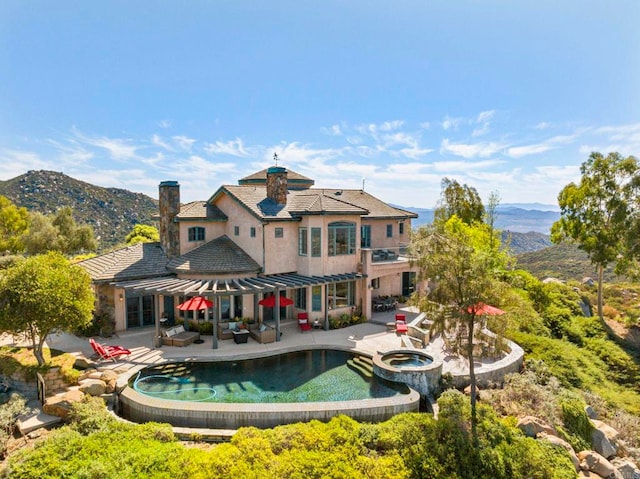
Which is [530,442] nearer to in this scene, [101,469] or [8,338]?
[101,469]

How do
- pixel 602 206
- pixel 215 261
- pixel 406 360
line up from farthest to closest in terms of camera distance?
pixel 602 206, pixel 215 261, pixel 406 360

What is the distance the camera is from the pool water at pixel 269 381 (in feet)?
48.2

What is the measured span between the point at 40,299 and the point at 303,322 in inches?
524

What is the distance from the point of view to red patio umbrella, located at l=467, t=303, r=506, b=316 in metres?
12.2

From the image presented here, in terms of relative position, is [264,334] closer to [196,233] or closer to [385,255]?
[196,233]

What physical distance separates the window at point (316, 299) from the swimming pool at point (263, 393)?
188 inches

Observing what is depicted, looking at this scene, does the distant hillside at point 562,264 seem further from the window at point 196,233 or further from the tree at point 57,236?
the tree at point 57,236

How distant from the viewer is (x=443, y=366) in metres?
17.1

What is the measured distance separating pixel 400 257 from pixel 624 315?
26430 millimetres

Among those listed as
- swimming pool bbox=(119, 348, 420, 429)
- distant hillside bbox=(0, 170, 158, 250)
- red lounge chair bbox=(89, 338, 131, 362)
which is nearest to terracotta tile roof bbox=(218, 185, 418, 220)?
swimming pool bbox=(119, 348, 420, 429)

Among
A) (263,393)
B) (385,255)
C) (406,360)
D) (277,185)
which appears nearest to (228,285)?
(263,393)

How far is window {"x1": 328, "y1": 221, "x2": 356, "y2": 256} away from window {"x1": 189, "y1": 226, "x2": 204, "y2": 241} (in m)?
9.11

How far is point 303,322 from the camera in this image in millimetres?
22984

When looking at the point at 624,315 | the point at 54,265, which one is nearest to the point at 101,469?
the point at 54,265
